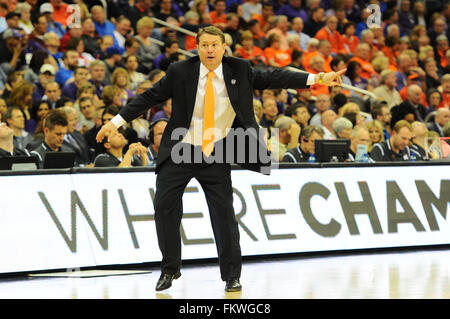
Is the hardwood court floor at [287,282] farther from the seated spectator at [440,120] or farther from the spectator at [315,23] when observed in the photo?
the spectator at [315,23]

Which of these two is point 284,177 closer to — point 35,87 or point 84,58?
point 35,87

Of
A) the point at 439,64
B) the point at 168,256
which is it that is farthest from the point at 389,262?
the point at 439,64

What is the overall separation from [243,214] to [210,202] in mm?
1892

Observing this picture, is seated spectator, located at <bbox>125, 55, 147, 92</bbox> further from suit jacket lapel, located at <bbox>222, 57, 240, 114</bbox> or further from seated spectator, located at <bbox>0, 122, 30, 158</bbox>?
suit jacket lapel, located at <bbox>222, 57, 240, 114</bbox>

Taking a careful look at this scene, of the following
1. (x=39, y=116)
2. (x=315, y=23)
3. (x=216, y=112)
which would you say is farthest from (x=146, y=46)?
(x=216, y=112)

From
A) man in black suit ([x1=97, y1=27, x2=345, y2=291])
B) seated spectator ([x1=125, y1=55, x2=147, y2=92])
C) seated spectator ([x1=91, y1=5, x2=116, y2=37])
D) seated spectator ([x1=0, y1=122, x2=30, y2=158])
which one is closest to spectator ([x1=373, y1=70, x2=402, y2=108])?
seated spectator ([x1=125, y1=55, x2=147, y2=92])

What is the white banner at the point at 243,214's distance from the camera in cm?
756

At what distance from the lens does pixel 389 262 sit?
27.3 feet

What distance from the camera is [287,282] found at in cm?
710

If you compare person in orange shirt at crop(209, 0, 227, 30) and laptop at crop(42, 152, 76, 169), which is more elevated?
person in orange shirt at crop(209, 0, 227, 30)

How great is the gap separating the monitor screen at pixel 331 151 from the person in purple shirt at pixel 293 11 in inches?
312

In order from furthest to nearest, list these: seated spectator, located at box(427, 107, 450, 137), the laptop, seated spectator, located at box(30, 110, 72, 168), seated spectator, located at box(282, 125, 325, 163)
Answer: seated spectator, located at box(427, 107, 450, 137), seated spectator, located at box(282, 125, 325, 163), seated spectator, located at box(30, 110, 72, 168), the laptop

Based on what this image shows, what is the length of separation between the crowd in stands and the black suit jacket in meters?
2.29

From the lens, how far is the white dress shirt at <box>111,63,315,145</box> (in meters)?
6.51
